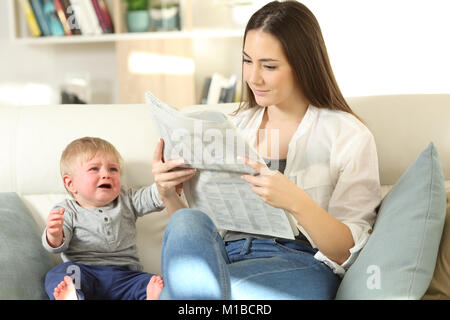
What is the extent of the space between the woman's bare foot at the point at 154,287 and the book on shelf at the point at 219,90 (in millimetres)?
1593

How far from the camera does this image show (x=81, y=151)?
1682mm

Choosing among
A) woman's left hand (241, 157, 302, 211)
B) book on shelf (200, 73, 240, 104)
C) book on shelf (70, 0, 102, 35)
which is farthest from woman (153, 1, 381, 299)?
book on shelf (70, 0, 102, 35)

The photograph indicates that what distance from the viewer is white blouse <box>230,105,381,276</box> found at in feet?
4.51

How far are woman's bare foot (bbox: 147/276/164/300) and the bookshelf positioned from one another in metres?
1.64

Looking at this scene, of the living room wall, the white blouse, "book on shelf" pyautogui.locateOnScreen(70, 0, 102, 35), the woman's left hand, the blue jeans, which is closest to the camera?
the blue jeans

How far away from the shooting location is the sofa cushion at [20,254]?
1.50m

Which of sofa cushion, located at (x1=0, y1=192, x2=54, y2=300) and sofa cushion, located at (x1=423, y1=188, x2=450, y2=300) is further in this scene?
sofa cushion, located at (x1=0, y1=192, x2=54, y2=300)

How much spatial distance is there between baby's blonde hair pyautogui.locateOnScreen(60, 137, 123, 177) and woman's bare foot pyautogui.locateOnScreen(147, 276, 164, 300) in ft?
1.30

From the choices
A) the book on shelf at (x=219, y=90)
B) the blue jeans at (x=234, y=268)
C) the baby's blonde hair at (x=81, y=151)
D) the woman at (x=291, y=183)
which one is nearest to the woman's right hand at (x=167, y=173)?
the woman at (x=291, y=183)

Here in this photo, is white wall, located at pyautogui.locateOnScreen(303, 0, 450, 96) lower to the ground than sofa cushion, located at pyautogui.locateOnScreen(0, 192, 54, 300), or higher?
higher

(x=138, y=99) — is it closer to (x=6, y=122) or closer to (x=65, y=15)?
(x=65, y=15)

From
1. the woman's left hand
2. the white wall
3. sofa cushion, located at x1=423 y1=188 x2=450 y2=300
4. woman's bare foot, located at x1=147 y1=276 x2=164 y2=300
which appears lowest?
woman's bare foot, located at x1=147 y1=276 x2=164 y2=300

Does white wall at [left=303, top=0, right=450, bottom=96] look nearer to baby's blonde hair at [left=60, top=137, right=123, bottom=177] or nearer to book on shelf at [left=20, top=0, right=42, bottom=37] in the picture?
book on shelf at [left=20, top=0, right=42, bottom=37]

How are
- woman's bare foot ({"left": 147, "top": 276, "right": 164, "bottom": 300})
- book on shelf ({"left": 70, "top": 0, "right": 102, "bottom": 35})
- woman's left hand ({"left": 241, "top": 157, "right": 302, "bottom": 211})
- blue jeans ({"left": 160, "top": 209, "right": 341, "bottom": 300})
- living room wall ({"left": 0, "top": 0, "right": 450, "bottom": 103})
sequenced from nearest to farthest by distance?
1. blue jeans ({"left": 160, "top": 209, "right": 341, "bottom": 300})
2. woman's left hand ({"left": 241, "top": 157, "right": 302, "bottom": 211})
3. woman's bare foot ({"left": 147, "top": 276, "right": 164, "bottom": 300})
4. living room wall ({"left": 0, "top": 0, "right": 450, "bottom": 103})
5. book on shelf ({"left": 70, "top": 0, "right": 102, "bottom": 35})
